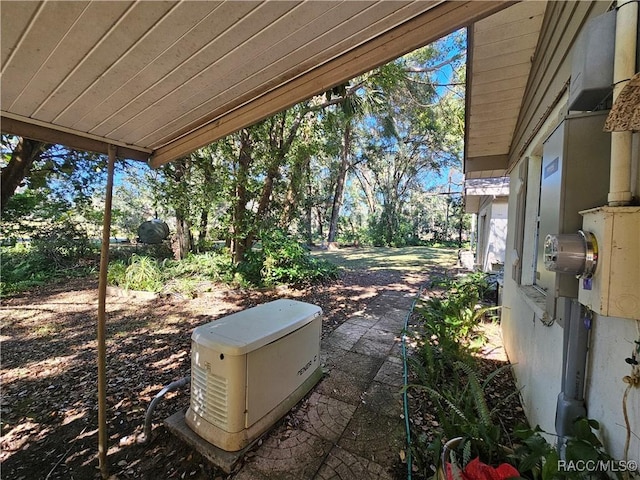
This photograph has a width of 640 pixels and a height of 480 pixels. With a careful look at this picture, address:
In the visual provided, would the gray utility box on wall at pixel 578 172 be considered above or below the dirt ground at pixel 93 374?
above

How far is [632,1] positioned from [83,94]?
221cm

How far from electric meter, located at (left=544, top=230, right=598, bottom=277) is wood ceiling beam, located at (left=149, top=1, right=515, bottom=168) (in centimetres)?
87

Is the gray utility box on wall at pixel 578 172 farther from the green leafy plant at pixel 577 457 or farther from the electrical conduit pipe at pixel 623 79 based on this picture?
the green leafy plant at pixel 577 457

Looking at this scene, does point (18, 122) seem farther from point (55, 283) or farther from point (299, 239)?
point (55, 283)

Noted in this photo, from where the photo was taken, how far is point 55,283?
21.7 feet

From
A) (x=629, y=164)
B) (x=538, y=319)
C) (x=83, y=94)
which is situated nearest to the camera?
(x=629, y=164)

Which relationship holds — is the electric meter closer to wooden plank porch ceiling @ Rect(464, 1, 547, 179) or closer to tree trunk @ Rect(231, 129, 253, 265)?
Answer: wooden plank porch ceiling @ Rect(464, 1, 547, 179)

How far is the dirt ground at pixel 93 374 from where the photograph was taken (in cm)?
177

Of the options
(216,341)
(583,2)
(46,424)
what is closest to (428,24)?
(583,2)

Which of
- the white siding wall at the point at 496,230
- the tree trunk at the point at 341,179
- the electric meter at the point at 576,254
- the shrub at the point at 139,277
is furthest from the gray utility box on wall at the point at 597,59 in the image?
the tree trunk at the point at 341,179

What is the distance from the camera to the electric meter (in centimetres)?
83

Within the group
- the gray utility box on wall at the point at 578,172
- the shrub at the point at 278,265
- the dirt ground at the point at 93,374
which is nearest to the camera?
the gray utility box on wall at the point at 578,172

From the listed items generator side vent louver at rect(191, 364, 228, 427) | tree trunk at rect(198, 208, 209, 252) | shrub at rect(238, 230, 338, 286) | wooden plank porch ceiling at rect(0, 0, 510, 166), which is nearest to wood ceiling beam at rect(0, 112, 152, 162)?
wooden plank porch ceiling at rect(0, 0, 510, 166)

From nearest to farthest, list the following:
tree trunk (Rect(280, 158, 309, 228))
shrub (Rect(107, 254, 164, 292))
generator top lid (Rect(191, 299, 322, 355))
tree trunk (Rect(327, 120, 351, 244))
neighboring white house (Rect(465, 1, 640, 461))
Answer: neighboring white house (Rect(465, 1, 640, 461)) < generator top lid (Rect(191, 299, 322, 355)) < shrub (Rect(107, 254, 164, 292)) < tree trunk (Rect(280, 158, 309, 228)) < tree trunk (Rect(327, 120, 351, 244))
